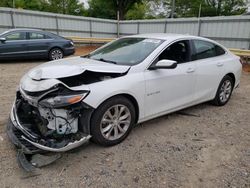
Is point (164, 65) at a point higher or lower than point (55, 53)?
higher

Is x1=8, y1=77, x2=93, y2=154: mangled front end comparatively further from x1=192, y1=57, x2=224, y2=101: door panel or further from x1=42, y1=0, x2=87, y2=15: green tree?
x1=42, y1=0, x2=87, y2=15: green tree

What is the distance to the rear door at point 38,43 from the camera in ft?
32.5

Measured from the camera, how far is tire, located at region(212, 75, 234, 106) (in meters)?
4.82

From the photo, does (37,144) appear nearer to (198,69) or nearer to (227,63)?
(198,69)

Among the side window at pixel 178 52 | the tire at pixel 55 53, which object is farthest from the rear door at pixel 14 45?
the side window at pixel 178 52

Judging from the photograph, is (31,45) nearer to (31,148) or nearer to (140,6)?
(31,148)

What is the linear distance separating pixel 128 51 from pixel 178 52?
882 millimetres

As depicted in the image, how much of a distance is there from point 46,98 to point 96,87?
0.60m

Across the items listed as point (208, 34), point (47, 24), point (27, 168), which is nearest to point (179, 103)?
point (27, 168)

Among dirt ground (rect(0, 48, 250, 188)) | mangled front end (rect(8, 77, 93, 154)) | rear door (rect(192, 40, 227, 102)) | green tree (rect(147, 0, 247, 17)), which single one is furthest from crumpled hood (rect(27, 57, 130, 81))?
green tree (rect(147, 0, 247, 17))

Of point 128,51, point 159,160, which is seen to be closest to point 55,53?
point 128,51

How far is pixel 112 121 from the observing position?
3.15m

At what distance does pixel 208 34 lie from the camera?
42.9ft

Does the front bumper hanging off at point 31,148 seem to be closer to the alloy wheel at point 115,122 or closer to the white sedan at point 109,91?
the white sedan at point 109,91
